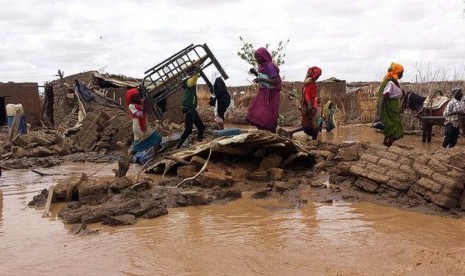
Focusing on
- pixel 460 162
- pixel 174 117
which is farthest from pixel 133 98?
pixel 174 117

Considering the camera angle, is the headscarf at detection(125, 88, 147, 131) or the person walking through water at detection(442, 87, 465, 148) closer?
the headscarf at detection(125, 88, 147, 131)

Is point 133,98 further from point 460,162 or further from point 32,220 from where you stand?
point 460,162

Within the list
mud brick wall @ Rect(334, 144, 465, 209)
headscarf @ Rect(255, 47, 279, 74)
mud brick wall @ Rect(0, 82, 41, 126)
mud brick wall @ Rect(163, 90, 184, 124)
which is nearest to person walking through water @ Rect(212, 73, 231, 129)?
headscarf @ Rect(255, 47, 279, 74)

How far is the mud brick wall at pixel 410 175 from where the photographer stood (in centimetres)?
→ 495

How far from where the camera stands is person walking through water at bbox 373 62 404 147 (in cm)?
739

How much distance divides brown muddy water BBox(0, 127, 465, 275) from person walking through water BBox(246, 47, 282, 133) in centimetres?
263

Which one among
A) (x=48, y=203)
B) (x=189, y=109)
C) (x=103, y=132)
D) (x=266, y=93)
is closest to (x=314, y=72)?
(x=266, y=93)

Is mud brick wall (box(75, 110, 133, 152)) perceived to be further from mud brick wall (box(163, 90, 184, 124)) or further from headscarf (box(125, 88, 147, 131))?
mud brick wall (box(163, 90, 184, 124))

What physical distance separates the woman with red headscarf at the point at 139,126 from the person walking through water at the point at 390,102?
3.97 m

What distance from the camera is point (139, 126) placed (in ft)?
28.6

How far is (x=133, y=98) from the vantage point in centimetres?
864

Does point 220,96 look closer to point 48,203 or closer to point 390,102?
point 390,102

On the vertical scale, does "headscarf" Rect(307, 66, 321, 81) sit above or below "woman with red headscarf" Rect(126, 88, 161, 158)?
above

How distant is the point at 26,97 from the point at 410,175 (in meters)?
20.5
